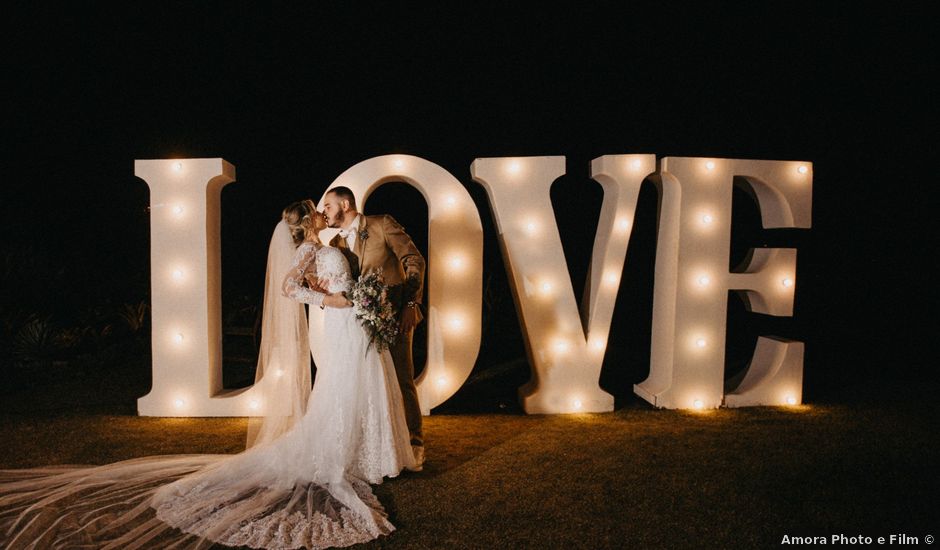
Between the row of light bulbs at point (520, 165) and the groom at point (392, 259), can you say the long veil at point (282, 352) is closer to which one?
the groom at point (392, 259)

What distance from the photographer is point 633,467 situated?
11.7 feet

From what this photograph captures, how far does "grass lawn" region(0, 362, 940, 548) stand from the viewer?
2758 mm

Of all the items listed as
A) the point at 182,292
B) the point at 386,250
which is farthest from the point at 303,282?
the point at 182,292

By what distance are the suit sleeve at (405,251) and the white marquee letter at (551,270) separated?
1332mm

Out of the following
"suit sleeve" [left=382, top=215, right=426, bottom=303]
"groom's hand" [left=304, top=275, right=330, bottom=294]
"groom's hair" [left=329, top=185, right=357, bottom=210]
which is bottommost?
"groom's hand" [left=304, top=275, right=330, bottom=294]

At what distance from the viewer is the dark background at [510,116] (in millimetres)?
7883

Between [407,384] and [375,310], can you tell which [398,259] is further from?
[407,384]

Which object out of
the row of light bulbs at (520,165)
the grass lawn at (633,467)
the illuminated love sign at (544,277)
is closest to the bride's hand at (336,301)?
the grass lawn at (633,467)

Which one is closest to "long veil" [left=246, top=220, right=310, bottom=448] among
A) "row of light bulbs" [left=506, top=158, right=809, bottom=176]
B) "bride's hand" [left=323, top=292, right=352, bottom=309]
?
"bride's hand" [left=323, top=292, right=352, bottom=309]

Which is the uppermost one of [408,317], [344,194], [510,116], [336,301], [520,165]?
[510,116]

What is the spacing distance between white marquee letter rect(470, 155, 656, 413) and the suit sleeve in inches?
52.4

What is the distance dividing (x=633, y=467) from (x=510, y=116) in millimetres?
8568

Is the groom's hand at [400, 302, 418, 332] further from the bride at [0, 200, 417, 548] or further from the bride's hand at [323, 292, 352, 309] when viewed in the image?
the bride's hand at [323, 292, 352, 309]

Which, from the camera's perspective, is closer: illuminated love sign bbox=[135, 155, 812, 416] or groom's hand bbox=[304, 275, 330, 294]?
groom's hand bbox=[304, 275, 330, 294]
